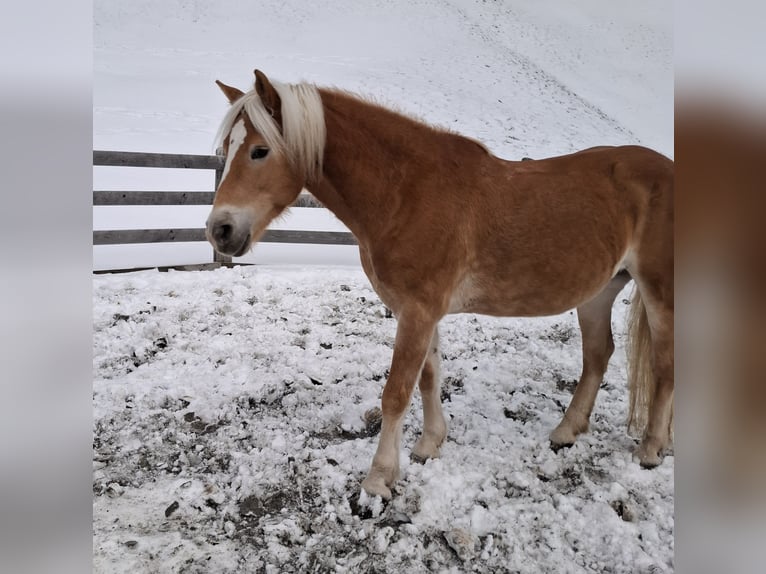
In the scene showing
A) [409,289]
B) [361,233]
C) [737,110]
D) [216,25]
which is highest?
[216,25]

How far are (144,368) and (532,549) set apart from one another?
2.46m

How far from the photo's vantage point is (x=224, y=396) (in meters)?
2.99

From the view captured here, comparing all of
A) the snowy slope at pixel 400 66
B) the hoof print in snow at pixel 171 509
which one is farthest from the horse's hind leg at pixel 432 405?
the snowy slope at pixel 400 66

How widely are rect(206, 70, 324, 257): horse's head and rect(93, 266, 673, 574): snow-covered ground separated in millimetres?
1006

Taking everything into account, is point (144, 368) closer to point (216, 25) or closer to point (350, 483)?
point (350, 483)

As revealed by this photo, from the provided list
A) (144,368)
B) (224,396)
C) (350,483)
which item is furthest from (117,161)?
(350,483)

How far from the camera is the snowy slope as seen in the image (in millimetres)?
11211

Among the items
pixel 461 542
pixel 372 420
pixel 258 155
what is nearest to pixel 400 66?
pixel 372 420

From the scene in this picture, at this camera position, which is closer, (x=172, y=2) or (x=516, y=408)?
(x=516, y=408)

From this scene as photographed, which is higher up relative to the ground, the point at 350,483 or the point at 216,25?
the point at 216,25

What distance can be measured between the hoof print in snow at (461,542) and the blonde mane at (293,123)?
4.72 ft

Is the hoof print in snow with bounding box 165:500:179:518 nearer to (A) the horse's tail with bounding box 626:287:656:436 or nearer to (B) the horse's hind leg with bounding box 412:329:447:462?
(B) the horse's hind leg with bounding box 412:329:447:462

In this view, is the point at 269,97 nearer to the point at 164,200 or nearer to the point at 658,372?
the point at 658,372

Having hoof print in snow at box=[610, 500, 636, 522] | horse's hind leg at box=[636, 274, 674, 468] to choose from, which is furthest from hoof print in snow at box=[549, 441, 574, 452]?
hoof print in snow at box=[610, 500, 636, 522]
